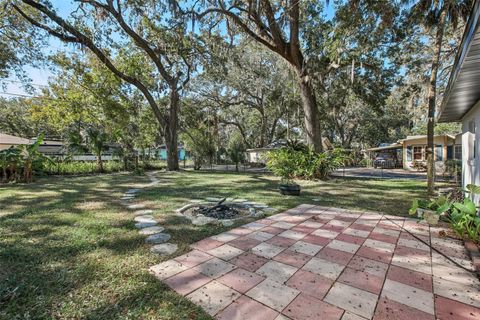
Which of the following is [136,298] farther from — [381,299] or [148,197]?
[148,197]

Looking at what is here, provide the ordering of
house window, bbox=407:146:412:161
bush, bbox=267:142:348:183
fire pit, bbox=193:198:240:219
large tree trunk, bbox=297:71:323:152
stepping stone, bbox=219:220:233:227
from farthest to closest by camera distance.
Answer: house window, bbox=407:146:412:161
large tree trunk, bbox=297:71:323:152
bush, bbox=267:142:348:183
fire pit, bbox=193:198:240:219
stepping stone, bbox=219:220:233:227

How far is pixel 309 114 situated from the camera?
33.8ft

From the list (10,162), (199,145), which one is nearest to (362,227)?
(10,162)

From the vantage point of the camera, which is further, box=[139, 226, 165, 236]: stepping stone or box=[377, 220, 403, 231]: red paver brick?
box=[377, 220, 403, 231]: red paver brick

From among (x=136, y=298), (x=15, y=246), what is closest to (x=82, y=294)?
(x=136, y=298)

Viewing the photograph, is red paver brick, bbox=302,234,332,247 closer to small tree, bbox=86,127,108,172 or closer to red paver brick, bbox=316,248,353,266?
red paver brick, bbox=316,248,353,266

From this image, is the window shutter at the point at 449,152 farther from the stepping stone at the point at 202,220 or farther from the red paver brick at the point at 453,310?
the stepping stone at the point at 202,220

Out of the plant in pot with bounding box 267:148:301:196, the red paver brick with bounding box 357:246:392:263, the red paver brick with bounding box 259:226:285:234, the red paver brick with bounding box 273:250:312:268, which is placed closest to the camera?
the red paver brick with bounding box 273:250:312:268

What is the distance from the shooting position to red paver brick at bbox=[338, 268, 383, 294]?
2.02m

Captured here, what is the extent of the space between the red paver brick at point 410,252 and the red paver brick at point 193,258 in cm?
227

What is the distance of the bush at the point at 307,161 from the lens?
886cm

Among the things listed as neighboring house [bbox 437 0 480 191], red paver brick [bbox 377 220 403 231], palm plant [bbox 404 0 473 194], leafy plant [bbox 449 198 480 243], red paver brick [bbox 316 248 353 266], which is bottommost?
red paver brick [bbox 316 248 353 266]

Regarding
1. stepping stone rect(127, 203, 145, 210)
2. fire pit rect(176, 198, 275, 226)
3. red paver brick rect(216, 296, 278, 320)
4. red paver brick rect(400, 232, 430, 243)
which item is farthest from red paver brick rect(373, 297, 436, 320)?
stepping stone rect(127, 203, 145, 210)

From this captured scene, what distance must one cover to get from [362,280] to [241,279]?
3.73ft
